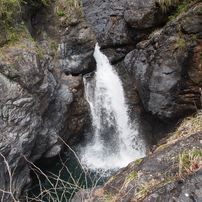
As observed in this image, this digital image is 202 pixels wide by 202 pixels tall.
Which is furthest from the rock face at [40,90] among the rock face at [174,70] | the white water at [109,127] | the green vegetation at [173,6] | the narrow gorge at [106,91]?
the green vegetation at [173,6]

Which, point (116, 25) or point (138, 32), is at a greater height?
point (116, 25)

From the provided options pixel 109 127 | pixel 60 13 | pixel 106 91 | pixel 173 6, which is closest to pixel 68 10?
pixel 60 13

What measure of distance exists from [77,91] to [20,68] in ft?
9.29

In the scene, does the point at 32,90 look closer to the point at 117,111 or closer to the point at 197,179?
the point at 117,111

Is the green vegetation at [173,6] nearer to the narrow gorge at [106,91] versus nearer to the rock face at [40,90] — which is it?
the narrow gorge at [106,91]

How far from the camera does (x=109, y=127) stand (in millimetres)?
8383

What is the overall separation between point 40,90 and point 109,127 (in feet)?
12.6

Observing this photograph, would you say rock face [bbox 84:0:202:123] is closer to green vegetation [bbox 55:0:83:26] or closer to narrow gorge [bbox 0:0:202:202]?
narrow gorge [bbox 0:0:202:202]

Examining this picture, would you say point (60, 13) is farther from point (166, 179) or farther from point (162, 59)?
point (166, 179)

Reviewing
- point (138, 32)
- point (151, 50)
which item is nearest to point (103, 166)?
point (151, 50)

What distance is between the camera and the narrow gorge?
142 inches

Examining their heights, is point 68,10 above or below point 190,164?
above

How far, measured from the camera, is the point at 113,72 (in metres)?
9.34

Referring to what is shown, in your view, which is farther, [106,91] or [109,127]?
[106,91]
